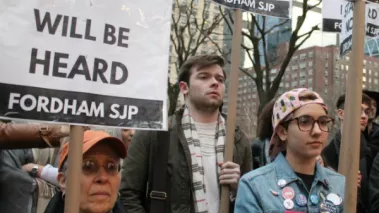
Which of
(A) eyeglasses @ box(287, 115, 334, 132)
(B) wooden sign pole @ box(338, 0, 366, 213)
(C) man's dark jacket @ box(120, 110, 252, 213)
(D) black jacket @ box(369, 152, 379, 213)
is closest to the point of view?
(B) wooden sign pole @ box(338, 0, 366, 213)

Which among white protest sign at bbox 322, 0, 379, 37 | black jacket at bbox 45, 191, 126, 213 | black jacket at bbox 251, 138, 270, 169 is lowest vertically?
black jacket at bbox 45, 191, 126, 213

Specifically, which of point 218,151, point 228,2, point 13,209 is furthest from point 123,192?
point 228,2

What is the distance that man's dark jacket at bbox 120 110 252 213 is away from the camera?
2.74 m

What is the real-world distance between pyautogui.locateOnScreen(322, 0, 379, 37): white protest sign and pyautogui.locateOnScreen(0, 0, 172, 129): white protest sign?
5.65 ft

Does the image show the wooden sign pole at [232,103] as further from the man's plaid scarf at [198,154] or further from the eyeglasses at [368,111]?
the eyeglasses at [368,111]

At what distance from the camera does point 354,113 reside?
199cm

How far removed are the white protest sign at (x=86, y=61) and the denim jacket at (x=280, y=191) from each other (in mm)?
529

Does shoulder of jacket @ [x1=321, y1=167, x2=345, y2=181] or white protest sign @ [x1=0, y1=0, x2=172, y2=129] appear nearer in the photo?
white protest sign @ [x1=0, y1=0, x2=172, y2=129]

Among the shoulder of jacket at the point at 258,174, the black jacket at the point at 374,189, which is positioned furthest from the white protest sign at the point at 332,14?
the shoulder of jacket at the point at 258,174

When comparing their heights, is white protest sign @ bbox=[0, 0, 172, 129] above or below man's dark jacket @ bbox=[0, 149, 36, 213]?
above

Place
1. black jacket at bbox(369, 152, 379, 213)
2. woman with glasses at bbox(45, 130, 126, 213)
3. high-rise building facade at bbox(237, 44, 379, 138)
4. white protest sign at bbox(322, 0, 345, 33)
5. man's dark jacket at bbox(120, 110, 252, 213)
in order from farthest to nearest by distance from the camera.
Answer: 1. high-rise building facade at bbox(237, 44, 379, 138)
2. white protest sign at bbox(322, 0, 345, 33)
3. black jacket at bbox(369, 152, 379, 213)
4. man's dark jacket at bbox(120, 110, 252, 213)
5. woman with glasses at bbox(45, 130, 126, 213)

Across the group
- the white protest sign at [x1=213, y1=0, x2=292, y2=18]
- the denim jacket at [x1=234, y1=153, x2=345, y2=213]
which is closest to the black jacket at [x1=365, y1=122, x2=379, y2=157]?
the white protest sign at [x1=213, y1=0, x2=292, y2=18]

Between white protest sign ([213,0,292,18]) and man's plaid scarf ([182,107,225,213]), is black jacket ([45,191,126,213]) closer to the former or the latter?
man's plaid scarf ([182,107,225,213])

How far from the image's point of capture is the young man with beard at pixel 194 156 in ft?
8.99
